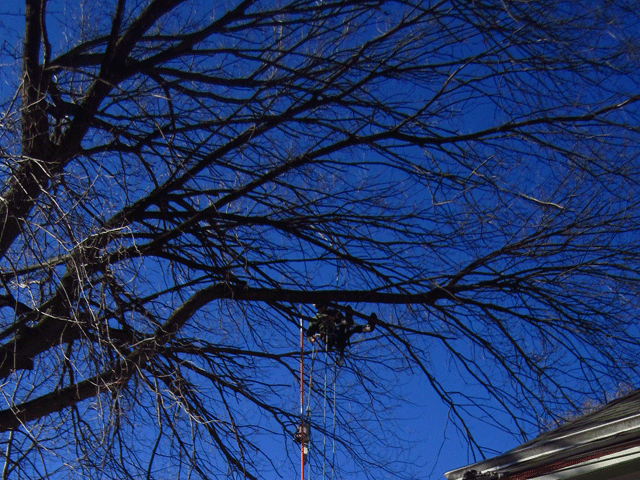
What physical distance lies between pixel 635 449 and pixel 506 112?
10.8ft

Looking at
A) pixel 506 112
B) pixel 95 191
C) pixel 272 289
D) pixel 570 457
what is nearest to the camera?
pixel 570 457

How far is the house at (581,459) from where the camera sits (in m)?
3.28

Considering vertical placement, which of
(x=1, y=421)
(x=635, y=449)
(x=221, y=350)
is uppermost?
(x=221, y=350)

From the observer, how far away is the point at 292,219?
6.23m

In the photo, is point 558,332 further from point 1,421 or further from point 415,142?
point 1,421

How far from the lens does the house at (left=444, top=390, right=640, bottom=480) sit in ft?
10.8

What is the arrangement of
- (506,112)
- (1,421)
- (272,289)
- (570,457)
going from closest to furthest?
(570,457), (1,421), (506,112), (272,289)

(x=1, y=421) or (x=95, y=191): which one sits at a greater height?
(x=95, y=191)

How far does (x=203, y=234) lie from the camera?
6258 mm

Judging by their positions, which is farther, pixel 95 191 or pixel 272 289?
pixel 272 289

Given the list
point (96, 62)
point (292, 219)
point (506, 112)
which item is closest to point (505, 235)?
point (506, 112)

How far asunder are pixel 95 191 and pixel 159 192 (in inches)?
51.0

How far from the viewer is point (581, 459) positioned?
11.6ft

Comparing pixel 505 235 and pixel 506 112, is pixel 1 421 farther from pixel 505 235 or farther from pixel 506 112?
pixel 506 112
